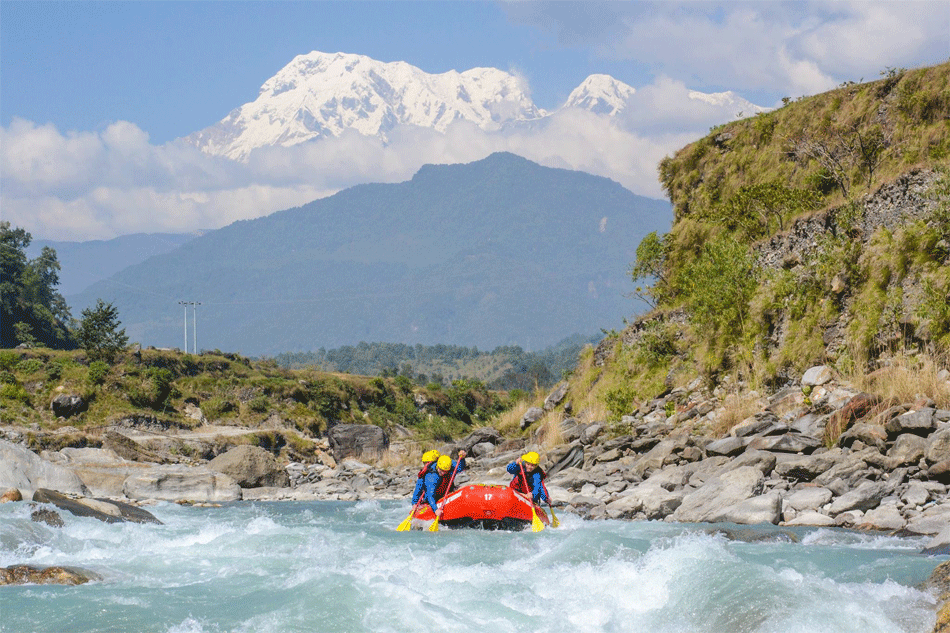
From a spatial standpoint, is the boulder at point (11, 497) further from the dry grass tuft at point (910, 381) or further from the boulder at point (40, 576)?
the dry grass tuft at point (910, 381)

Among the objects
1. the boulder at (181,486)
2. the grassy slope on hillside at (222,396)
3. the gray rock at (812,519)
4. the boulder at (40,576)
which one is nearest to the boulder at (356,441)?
the grassy slope on hillside at (222,396)

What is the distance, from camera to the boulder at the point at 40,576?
11031 mm

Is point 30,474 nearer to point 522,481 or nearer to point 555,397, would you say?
point 522,481

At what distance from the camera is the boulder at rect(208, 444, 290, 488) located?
30.1 meters

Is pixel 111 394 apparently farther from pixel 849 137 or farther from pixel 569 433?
pixel 849 137

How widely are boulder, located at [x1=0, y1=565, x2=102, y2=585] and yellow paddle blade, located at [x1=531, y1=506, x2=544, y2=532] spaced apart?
288 inches

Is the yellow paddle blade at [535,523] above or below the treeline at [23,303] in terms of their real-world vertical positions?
below

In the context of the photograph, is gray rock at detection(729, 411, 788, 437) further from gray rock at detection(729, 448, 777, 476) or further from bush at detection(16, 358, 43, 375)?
bush at detection(16, 358, 43, 375)

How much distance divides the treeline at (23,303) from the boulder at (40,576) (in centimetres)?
6366

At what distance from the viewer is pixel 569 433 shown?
25.9 m

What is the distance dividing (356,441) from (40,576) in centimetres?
3738

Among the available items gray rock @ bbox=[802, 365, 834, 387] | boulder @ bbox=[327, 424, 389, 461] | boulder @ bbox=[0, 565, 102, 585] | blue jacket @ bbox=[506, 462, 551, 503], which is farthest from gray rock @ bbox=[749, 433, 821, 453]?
boulder @ bbox=[327, 424, 389, 461]

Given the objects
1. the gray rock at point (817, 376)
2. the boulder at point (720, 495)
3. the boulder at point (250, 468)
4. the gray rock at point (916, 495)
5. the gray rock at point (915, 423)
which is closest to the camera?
the gray rock at point (916, 495)

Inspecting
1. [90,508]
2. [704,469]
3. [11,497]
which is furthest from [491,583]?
[11,497]
